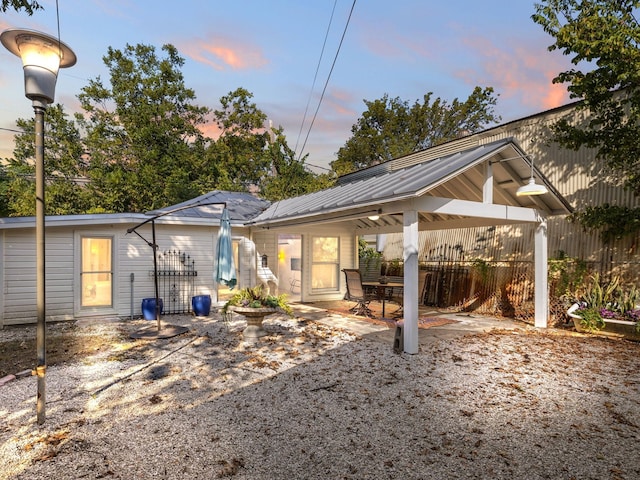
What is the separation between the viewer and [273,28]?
30.9ft

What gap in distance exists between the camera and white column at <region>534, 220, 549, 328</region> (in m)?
7.99

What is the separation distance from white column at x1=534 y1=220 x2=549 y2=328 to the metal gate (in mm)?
8341

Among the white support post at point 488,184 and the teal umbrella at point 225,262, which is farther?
the teal umbrella at point 225,262

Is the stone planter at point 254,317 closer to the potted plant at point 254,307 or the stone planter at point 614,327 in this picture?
the potted plant at point 254,307

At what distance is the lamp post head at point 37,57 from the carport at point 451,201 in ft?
14.1

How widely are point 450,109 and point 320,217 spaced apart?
65.0ft

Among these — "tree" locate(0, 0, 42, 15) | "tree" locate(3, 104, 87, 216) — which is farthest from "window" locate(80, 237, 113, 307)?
"tree" locate(3, 104, 87, 216)

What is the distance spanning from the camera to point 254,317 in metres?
6.84

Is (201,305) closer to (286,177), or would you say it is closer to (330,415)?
(330,415)

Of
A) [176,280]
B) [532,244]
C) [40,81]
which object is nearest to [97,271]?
[176,280]

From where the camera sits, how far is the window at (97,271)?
9258 millimetres

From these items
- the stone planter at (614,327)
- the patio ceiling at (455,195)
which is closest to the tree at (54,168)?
the patio ceiling at (455,195)

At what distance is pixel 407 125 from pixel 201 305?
20505 mm

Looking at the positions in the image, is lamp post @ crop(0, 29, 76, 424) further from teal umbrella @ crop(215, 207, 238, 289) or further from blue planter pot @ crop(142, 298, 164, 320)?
blue planter pot @ crop(142, 298, 164, 320)
